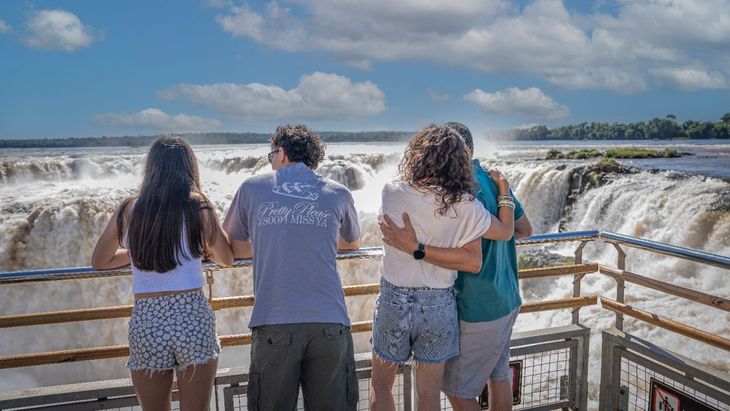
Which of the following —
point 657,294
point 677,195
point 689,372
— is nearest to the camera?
point 689,372

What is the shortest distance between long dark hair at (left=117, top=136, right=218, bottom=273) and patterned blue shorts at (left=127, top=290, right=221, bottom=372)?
0.50 feet

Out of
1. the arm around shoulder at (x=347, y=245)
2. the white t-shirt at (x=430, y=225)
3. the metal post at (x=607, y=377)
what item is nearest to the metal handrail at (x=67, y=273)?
the arm around shoulder at (x=347, y=245)

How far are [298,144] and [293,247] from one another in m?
0.48

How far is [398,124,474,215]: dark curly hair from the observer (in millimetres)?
2305

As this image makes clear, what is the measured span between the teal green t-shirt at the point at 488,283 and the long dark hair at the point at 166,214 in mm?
1130

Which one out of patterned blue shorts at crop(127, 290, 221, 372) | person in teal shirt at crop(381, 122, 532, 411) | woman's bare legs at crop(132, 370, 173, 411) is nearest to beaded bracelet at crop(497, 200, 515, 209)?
person in teal shirt at crop(381, 122, 532, 411)

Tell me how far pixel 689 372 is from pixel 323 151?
227 cm

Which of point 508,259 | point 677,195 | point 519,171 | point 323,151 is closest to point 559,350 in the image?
point 508,259

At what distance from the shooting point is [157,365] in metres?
2.23

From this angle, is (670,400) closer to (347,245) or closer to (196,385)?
(347,245)

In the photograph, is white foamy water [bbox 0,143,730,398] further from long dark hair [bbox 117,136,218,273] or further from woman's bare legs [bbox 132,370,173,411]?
long dark hair [bbox 117,136,218,273]

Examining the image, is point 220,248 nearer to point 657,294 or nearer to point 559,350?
point 559,350

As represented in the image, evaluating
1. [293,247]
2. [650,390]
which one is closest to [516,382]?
[650,390]

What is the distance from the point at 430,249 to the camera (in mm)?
2330
